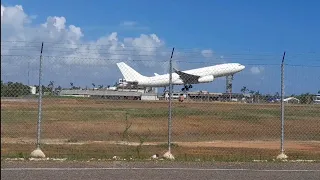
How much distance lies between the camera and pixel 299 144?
21.8 meters

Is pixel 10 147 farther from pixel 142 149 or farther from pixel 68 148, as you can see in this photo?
pixel 142 149

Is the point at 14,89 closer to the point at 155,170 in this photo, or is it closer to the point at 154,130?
the point at 155,170

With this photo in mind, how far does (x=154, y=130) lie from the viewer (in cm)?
2556

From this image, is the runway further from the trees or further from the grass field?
the grass field

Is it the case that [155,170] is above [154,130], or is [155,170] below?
above

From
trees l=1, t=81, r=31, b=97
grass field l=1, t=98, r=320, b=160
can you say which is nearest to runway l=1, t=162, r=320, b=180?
trees l=1, t=81, r=31, b=97

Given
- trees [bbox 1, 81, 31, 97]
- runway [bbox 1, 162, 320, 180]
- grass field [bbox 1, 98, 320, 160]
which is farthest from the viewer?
grass field [bbox 1, 98, 320, 160]

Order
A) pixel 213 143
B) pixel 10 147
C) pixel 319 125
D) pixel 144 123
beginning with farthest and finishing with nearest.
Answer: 1. pixel 319 125
2. pixel 144 123
3. pixel 213 143
4. pixel 10 147

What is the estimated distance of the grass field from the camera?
698 inches

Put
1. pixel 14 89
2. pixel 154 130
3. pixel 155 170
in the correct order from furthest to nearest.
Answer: pixel 154 130, pixel 14 89, pixel 155 170

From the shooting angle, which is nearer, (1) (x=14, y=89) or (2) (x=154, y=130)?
(1) (x=14, y=89)

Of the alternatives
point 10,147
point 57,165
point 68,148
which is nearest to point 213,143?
point 68,148

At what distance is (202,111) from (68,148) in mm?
19458

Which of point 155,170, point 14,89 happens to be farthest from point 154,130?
point 155,170
